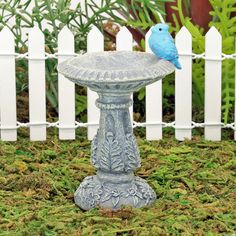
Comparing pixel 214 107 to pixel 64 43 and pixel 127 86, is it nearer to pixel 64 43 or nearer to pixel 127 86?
pixel 64 43

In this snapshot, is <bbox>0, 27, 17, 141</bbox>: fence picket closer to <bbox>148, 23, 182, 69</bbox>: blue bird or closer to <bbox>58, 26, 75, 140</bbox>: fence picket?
<bbox>58, 26, 75, 140</bbox>: fence picket

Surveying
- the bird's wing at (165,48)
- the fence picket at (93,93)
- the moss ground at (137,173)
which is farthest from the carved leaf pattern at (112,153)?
the fence picket at (93,93)

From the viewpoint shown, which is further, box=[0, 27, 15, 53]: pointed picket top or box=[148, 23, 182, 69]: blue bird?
box=[0, 27, 15, 53]: pointed picket top

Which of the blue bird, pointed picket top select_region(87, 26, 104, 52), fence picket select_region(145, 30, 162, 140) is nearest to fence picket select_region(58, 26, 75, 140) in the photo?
pointed picket top select_region(87, 26, 104, 52)

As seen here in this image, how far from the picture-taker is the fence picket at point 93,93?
15.4 feet

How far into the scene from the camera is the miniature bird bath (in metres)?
3.47

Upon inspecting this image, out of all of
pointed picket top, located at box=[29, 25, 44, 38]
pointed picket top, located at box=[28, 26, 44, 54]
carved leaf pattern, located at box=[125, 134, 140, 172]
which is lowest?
carved leaf pattern, located at box=[125, 134, 140, 172]

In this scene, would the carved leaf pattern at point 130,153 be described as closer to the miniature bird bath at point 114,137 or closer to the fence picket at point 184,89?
the miniature bird bath at point 114,137

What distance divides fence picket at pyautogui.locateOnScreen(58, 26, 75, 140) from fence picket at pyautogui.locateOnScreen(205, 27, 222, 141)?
795 mm

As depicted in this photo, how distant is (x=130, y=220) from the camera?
3.46m

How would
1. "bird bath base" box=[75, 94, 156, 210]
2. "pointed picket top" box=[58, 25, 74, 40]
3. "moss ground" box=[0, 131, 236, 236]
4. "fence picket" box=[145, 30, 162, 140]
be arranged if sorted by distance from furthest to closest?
"fence picket" box=[145, 30, 162, 140] → "pointed picket top" box=[58, 25, 74, 40] → "bird bath base" box=[75, 94, 156, 210] → "moss ground" box=[0, 131, 236, 236]

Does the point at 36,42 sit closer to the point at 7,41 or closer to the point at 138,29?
the point at 7,41

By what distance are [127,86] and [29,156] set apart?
118cm

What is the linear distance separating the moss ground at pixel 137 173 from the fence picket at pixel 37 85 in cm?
9
